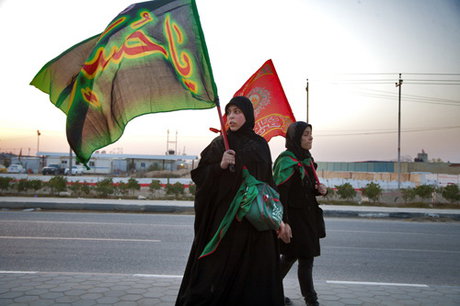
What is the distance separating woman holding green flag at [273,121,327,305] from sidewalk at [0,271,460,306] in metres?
0.60

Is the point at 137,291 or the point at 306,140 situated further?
the point at 137,291

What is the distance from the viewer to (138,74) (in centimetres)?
317

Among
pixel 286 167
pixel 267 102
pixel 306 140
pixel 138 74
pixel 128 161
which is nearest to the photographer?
pixel 138 74

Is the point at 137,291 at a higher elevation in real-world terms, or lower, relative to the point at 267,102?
lower

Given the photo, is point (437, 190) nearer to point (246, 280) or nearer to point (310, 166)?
point (310, 166)

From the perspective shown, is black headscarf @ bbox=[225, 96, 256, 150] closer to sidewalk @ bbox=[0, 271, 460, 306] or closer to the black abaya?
the black abaya

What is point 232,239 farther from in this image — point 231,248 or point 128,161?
Result: point 128,161

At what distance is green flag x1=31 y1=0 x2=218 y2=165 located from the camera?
3074 millimetres

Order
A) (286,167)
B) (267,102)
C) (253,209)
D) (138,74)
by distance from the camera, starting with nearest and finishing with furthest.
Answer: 1. (253,209)
2. (138,74)
3. (286,167)
4. (267,102)

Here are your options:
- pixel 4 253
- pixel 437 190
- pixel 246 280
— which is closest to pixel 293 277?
pixel 246 280

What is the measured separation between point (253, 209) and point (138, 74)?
1.44m

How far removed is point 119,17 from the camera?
3.12m

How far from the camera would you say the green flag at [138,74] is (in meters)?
3.07

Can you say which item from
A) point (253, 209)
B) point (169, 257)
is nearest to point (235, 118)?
point (253, 209)
